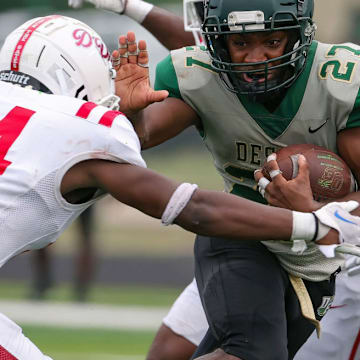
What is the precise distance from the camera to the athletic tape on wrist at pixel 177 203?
3158 mm

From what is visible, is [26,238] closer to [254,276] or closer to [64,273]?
[254,276]

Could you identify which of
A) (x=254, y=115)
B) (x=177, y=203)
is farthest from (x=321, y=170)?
(x=177, y=203)

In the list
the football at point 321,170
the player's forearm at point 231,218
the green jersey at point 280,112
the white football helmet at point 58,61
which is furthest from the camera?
the green jersey at point 280,112

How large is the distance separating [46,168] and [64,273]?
7635mm

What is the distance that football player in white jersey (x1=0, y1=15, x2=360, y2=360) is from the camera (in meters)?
3.10

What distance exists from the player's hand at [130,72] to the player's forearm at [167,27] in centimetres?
124

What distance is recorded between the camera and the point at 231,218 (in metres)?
3.19

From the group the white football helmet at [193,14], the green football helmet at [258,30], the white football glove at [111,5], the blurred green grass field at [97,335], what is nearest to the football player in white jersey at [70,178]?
the green football helmet at [258,30]

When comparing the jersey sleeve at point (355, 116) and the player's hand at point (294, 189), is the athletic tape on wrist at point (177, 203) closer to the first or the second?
the player's hand at point (294, 189)

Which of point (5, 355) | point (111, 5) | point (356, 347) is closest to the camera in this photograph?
point (5, 355)

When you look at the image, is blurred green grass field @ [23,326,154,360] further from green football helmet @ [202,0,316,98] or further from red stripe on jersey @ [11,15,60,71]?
red stripe on jersey @ [11,15,60,71]

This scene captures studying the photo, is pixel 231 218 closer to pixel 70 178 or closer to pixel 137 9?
pixel 70 178

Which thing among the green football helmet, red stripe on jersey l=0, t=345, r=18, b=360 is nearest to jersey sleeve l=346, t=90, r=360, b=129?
the green football helmet

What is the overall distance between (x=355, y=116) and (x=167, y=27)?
1684 millimetres
